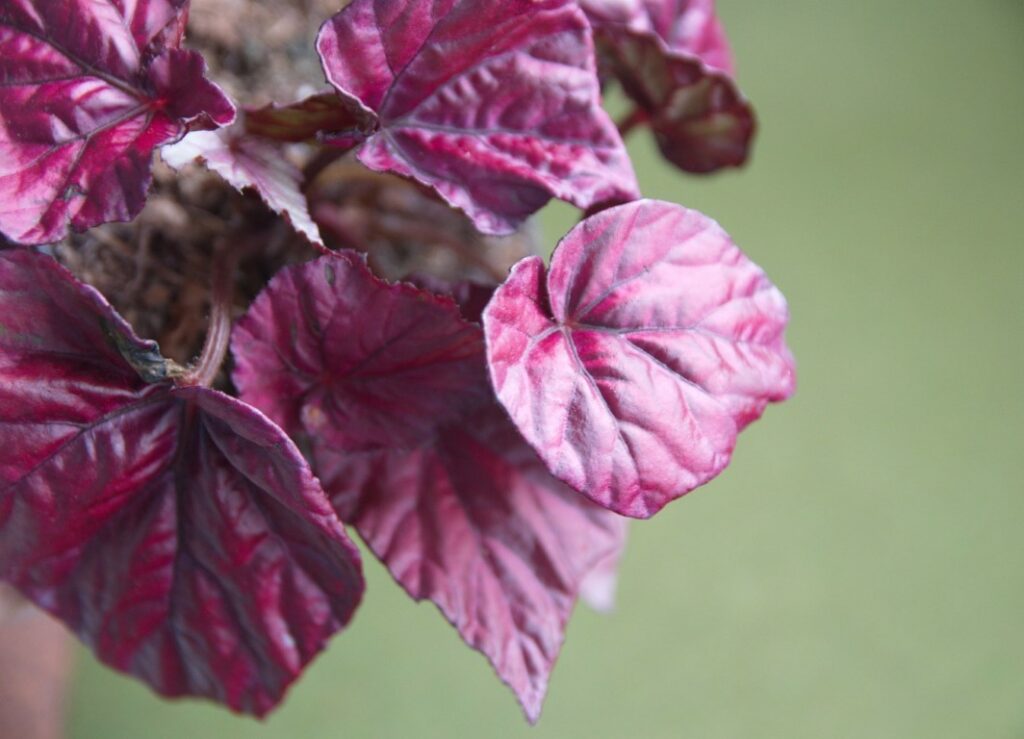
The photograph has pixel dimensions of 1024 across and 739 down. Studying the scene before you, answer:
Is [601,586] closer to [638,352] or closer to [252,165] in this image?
[638,352]

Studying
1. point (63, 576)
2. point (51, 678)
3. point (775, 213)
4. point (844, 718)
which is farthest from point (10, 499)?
point (775, 213)

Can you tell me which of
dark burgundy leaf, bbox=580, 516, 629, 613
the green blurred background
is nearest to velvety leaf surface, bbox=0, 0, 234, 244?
dark burgundy leaf, bbox=580, 516, 629, 613

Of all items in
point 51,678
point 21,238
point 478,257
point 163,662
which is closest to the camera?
point 21,238

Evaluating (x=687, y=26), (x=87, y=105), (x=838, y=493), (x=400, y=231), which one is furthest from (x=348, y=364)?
(x=838, y=493)

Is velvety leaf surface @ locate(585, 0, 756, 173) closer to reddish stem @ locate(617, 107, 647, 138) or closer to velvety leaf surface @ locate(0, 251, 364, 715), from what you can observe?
reddish stem @ locate(617, 107, 647, 138)

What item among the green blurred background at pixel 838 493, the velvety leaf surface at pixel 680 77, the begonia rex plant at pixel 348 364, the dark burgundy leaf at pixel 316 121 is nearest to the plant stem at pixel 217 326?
the begonia rex plant at pixel 348 364

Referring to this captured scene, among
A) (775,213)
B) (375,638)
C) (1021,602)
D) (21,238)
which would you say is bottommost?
(375,638)

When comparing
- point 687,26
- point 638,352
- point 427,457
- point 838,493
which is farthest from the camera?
point 838,493

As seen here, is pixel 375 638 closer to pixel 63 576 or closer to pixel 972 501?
pixel 63 576
